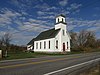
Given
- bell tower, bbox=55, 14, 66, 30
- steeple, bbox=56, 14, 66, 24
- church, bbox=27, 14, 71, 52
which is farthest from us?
steeple, bbox=56, 14, 66, 24

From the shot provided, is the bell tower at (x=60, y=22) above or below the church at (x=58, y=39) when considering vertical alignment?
above

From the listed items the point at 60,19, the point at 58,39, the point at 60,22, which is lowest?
the point at 58,39

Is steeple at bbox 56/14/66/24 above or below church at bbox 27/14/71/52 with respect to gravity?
above

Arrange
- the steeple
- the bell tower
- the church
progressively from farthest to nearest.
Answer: the steeple, the bell tower, the church

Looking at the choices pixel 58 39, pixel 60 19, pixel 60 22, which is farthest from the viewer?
pixel 60 19

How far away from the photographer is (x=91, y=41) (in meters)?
68.8

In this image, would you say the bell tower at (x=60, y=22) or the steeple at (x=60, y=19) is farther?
the steeple at (x=60, y=19)

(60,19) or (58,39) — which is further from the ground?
(60,19)

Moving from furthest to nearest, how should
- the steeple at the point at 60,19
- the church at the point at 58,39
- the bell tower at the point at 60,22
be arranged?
the steeple at the point at 60,19, the bell tower at the point at 60,22, the church at the point at 58,39

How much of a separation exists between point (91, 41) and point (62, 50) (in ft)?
109

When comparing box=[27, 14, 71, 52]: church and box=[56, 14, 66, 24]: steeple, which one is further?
box=[56, 14, 66, 24]: steeple

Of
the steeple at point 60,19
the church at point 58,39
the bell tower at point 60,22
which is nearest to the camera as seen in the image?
the church at point 58,39

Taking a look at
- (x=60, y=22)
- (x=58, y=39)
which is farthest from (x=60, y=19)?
(x=58, y=39)

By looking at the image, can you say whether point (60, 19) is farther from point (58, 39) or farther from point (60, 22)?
point (58, 39)
